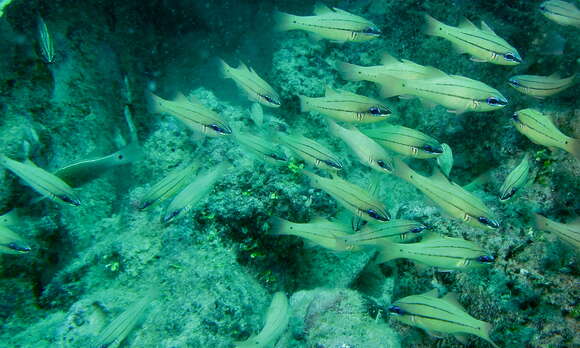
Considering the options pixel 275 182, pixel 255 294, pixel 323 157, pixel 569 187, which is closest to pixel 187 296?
pixel 255 294

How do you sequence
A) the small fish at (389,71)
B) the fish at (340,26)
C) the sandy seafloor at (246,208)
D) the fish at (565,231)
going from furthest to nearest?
the fish at (340,26) → the small fish at (389,71) → the sandy seafloor at (246,208) → the fish at (565,231)

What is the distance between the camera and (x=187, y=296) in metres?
3.47

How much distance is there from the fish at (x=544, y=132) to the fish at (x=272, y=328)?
11.5 ft

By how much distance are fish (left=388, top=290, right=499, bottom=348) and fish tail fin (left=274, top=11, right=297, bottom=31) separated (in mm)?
3925

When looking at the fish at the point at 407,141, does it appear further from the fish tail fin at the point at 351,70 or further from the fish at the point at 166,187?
the fish at the point at 166,187

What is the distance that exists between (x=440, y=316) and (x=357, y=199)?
1.36 meters

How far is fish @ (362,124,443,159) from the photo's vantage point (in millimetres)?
3812

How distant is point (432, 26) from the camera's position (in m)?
4.02

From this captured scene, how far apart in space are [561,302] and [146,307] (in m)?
4.36

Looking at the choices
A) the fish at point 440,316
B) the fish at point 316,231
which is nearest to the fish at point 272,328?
the fish at point 316,231

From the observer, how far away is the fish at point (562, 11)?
4109mm

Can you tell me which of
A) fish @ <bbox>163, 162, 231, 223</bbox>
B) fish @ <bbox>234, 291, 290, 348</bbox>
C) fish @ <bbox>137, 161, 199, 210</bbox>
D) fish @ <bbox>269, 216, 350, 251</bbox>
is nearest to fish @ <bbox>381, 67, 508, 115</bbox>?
fish @ <bbox>269, 216, 350, 251</bbox>

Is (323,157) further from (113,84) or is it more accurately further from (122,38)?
(122,38)

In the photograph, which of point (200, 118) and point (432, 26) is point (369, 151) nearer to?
point (432, 26)
